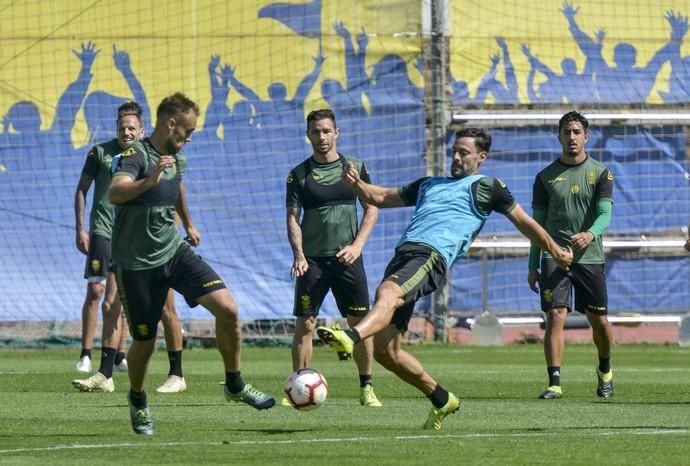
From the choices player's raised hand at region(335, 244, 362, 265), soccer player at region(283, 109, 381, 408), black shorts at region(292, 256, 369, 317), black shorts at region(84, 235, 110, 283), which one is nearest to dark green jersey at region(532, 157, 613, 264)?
soccer player at region(283, 109, 381, 408)

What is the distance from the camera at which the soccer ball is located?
8.87 metres

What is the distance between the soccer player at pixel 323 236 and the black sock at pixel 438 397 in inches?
93.5

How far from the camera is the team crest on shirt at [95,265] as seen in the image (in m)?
14.8

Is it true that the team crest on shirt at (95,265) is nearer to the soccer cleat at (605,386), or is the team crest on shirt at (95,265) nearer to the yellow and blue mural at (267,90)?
the soccer cleat at (605,386)

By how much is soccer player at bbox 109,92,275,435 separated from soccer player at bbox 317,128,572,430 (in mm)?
1034

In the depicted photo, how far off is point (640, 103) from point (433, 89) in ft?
11.1

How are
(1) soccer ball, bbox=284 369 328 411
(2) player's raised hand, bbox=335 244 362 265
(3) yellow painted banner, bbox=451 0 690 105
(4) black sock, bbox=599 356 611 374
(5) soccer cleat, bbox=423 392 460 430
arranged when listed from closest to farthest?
1. (1) soccer ball, bbox=284 369 328 411
2. (5) soccer cleat, bbox=423 392 460 430
3. (2) player's raised hand, bbox=335 244 362 265
4. (4) black sock, bbox=599 356 611 374
5. (3) yellow painted banner, bbox=451 0 690 105

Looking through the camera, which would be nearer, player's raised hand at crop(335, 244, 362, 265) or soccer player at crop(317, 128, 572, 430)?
soccer player at crop(317, 128, 572, 430)

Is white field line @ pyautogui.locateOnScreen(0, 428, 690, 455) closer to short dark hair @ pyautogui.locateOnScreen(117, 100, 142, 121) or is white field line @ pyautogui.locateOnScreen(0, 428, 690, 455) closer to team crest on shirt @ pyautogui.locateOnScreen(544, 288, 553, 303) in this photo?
team crest on shirt @ pyautogui.locateOnScreen(544, 288, 553, 303)

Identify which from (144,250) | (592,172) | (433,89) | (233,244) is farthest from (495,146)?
(144,250)

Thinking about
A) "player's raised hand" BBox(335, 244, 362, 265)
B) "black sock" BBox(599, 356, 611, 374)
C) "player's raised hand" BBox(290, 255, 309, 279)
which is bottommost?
"black sock" BBox(599, 356, 611, 374)

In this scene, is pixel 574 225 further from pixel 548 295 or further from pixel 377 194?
pixel 377 194

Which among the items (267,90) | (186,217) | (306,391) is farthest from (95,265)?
(267,90)

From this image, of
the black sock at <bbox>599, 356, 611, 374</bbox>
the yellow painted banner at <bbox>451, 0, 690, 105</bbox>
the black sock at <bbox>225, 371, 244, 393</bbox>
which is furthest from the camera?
the yellow painted banner at <bbox>451, 0, 690, 105</bbox>
